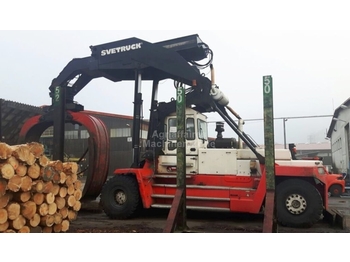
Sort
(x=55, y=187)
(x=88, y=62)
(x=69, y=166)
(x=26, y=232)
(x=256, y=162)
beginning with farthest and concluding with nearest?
(x=88, y=62), (x=256, y=162), (x=69, y=166), (x=55, y=187), (x=26, y=232)

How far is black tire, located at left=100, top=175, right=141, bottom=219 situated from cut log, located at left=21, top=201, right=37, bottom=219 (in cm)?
Result: 262

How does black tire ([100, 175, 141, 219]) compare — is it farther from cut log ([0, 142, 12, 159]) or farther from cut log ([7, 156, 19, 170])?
cut log ([0, 142, 12, 159])

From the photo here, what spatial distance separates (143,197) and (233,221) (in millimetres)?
2151

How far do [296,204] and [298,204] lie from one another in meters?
0.04

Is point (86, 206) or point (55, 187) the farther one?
point (86, 206)

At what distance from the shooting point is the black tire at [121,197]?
7.91 meters

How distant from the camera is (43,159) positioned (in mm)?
5824

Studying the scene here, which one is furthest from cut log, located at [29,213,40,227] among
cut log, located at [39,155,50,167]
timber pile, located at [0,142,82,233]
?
cut log, located at [39,155,50,167]

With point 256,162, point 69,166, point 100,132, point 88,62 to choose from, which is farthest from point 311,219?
point 88,62

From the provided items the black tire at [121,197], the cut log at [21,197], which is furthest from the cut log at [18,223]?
the black tire at [121,197]

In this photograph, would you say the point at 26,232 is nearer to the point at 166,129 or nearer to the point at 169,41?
the point at 166,129

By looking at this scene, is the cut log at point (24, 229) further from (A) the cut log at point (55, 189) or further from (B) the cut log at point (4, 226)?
(A) the cut log at point (55, 189)

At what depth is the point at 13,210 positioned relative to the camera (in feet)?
17.3

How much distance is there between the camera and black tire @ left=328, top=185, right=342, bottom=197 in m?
13.1
